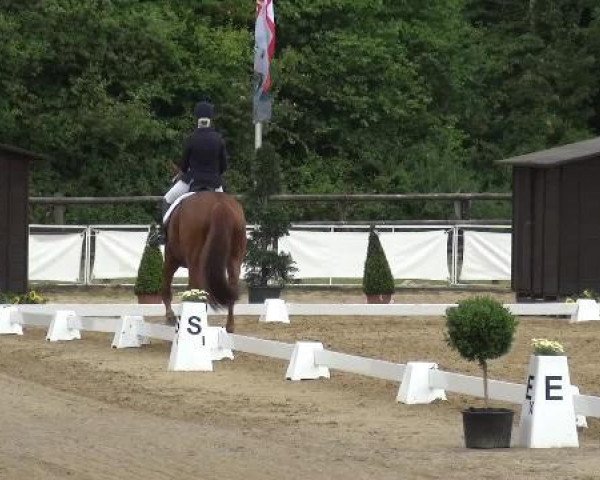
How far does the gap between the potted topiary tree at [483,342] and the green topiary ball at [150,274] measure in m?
13.9

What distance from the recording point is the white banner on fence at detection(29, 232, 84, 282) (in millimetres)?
29844

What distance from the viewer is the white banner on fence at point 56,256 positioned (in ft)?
97.9

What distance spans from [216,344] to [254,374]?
1.13 m

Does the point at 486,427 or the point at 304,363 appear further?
the point at 304,363

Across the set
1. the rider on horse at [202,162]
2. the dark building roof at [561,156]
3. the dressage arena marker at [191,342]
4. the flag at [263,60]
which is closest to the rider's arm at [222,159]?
the rider on horse at [202,162]

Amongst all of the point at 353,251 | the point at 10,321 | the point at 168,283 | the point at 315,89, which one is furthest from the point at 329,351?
the point at 315,89

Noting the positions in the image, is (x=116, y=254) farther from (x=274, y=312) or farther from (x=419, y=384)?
(x=419, y=384)

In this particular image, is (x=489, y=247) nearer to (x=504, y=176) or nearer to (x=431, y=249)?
(x=431, y=249)

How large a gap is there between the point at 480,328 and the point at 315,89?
30340mm

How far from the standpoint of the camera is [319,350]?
15539 millimetres

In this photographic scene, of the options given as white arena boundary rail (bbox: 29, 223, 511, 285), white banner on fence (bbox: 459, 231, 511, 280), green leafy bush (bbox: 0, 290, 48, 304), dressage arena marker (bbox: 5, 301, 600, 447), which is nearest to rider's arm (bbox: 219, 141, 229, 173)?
dressage arena marker (bbox: 5, 301, 600, 447)

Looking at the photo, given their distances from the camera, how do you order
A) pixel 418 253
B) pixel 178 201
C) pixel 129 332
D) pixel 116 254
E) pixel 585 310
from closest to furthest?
pixel 129 332, pixel 178 201, pixel 585 310, pixel 418 253, pixel 116 254

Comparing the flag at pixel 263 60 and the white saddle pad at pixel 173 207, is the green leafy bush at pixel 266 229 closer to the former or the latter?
the white saddle pad at pixel 173 207

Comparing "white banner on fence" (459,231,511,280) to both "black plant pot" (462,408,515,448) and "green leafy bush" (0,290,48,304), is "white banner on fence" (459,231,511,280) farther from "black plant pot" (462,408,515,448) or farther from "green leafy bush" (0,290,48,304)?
"black plant pot" (462,408,515,448)
